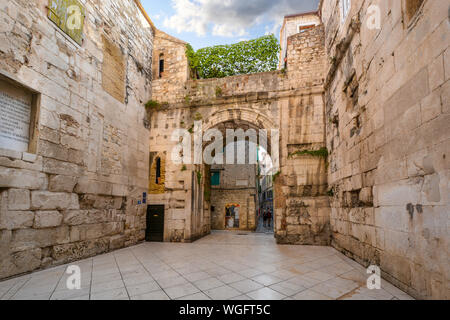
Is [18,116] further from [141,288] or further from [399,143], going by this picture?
[399,143]

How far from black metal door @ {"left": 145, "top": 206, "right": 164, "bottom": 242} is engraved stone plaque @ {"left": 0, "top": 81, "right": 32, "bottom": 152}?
4123 millimetres

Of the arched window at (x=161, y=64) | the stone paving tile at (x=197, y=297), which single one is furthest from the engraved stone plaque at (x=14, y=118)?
the arched window at (x=161, y=64)

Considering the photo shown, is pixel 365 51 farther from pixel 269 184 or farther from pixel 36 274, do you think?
pixel 269 184

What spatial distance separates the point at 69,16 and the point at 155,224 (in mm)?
5724

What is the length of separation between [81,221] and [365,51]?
6.33 metres

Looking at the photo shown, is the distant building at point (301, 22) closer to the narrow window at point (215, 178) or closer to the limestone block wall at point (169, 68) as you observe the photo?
the limestone block wall at point (169, 68)

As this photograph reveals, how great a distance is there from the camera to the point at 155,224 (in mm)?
7387

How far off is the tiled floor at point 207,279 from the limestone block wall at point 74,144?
25.5 inches

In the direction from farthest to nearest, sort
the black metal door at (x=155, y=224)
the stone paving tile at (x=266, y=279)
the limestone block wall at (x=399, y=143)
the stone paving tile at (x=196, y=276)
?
the black metal door at (x=155, y=224)
the stone paving tile at (x=196, y=276)
the stone paving tile at (x=266, y=279)
the limestone block wall at (x=399, y=143)

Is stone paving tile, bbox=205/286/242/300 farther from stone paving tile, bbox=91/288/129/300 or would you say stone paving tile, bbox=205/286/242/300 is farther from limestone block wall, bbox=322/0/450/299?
limestone block wall, bbox=322/0/450/299

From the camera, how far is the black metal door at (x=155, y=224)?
732 cm

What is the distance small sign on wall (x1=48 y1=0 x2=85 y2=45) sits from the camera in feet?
14.5
